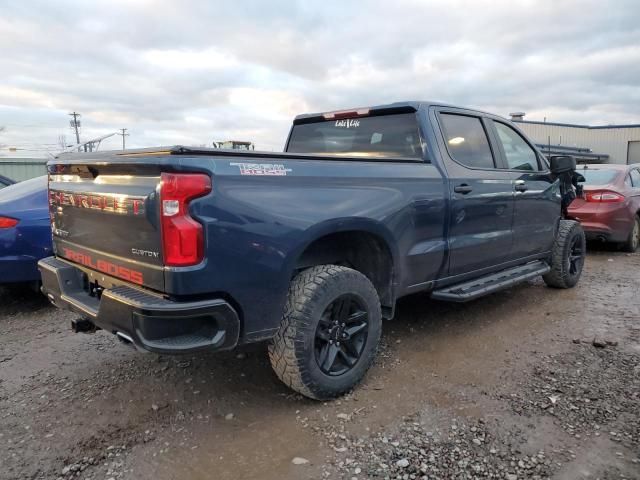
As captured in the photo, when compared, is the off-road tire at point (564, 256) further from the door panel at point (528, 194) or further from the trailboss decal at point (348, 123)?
the trailboss decal at point (348, 123)

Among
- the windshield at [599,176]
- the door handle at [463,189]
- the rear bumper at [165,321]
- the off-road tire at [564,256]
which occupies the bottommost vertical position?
the off-road tire at [564,256]

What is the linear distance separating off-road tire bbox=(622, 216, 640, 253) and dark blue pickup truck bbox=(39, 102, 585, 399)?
4839 mm

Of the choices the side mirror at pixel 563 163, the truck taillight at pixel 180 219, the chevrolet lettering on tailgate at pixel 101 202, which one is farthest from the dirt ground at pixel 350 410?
the side mirror at pixel 563 163

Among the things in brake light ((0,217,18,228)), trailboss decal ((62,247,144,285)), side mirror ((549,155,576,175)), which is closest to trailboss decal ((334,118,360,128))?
trailboss decal ((62,247,144,285))

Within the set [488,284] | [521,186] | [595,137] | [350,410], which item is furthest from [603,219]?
[595,137]

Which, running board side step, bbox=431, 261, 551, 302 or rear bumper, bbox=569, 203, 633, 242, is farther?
rear bumper, bbox=569, 203, 633, 242

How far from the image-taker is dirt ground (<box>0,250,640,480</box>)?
246 cm

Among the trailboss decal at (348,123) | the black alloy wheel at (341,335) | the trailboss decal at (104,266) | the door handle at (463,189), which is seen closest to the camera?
the trailboss decal at (104,266)

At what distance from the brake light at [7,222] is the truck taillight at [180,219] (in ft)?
10.1

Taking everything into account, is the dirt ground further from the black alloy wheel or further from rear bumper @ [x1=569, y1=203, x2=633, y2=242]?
rear bumper @ [x1=569, y1=203, x2=633, y2=242]

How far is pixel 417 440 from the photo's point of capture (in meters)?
2.65

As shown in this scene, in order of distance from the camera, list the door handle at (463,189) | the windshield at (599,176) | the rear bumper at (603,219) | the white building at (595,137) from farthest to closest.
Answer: the white building at (595,137) → the windshield at (599,176) → the rear bumper at (603,219) → the door handle at (463,189)

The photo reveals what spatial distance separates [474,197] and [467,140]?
54 cm

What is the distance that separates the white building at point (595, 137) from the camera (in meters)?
30.2
